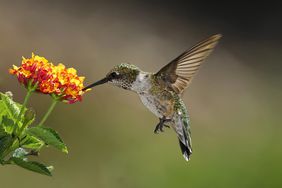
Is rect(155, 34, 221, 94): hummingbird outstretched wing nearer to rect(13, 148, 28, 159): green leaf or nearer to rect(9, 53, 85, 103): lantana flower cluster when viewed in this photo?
rect(9, 53, 85, 103): lantana flower cluster

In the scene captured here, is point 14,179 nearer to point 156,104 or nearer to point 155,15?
point 156,104

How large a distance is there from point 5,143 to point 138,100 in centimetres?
586

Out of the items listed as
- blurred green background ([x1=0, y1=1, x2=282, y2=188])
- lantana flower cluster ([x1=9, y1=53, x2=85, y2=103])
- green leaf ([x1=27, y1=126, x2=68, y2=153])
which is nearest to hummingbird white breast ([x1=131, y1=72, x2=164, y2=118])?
lantana flower cluster ([x1=9, y1=53, x2=85, y2=103])

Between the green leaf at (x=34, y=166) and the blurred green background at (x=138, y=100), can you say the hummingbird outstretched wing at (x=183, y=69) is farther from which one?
the blurred green background at (x=138, y=100)

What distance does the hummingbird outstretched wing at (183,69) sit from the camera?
2357 mm

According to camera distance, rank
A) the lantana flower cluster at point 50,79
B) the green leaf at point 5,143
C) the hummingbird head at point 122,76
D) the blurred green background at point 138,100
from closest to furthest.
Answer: the green leaf at point 5,143
the lantana flower cluster at point 50,79
the hummingbird head at point 122,76
the blurred green background at point 138,100

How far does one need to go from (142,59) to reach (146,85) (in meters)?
6.00

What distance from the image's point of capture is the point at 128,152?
6191 millimetres

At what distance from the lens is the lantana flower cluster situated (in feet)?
5.71

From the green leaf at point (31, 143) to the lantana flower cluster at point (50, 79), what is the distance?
0.13 meters

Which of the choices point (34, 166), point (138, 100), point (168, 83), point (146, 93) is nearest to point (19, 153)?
point (34, 166)

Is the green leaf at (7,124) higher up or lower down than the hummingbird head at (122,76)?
lower down

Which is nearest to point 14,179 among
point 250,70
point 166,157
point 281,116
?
point 166,157

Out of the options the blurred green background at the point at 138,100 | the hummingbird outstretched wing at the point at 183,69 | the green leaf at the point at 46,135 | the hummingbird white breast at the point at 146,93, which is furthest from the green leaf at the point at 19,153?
the blurred green background at the point at 138,100
